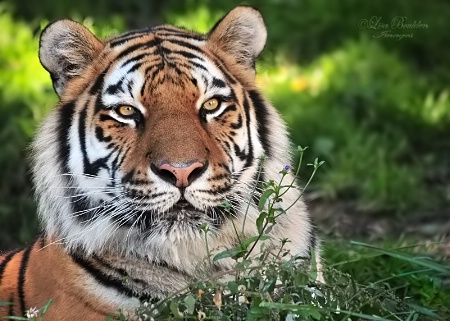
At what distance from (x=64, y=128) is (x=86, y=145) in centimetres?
13

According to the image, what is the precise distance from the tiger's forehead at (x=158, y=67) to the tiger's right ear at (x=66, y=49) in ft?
0.31

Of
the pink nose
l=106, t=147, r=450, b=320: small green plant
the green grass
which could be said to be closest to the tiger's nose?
the pink nose

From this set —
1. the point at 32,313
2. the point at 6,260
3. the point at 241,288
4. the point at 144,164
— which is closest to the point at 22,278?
the point at 6,260

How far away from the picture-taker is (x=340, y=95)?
7.59 m

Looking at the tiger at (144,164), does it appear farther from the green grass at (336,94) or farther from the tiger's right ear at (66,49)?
the green grass at (336,94)

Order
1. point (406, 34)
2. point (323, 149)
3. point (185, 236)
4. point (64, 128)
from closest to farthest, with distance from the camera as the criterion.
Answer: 1. point (185, 236)
2. point (64, 128)
3. point (323, 149)
4. point (406, 34)

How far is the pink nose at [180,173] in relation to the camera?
10.8 ft

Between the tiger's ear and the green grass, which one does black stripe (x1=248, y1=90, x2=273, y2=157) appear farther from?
the green grass

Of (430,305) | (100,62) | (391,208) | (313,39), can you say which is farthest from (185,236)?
(313,39)

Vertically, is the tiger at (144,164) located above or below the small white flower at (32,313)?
above

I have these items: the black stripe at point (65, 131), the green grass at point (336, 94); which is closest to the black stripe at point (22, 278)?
the black stripe at point (65, 131)

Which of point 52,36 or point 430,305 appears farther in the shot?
point 430,305

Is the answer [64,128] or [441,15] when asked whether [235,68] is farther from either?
[441,15]

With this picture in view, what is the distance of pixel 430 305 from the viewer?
3.99m
